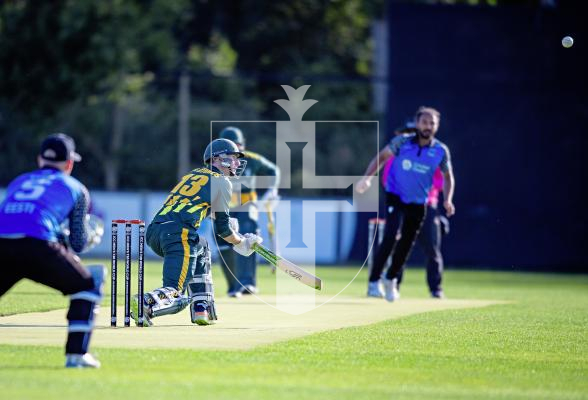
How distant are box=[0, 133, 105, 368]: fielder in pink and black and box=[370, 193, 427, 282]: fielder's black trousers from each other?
22.1 ft

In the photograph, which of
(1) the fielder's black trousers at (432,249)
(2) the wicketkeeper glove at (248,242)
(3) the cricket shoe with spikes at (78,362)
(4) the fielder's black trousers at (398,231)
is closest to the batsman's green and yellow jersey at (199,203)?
(2) the wicketkeeper glove at (248,242)

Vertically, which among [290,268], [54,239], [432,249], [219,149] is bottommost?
[432,249]

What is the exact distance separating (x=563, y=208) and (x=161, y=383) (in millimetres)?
20421

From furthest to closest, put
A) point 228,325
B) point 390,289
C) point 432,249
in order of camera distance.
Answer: point 432,249 → point 390,289 → point 228,325

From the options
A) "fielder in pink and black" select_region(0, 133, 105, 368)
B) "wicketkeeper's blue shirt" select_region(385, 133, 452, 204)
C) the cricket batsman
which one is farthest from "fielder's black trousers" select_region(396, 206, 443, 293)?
"fielder in pink and black" select_region(0, 133, 105, 368)

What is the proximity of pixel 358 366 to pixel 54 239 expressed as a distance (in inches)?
99.7

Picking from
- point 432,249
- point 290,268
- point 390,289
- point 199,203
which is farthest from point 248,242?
point 432,249

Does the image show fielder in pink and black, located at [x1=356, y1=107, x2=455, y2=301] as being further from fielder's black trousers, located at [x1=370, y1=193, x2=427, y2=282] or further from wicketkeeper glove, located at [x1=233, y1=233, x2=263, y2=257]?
wicketkeeper glove, located at [x1=233, y1=233, x2=263, y2=257]

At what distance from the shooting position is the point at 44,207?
8.55 metres

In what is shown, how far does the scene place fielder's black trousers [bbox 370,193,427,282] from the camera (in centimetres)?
1486

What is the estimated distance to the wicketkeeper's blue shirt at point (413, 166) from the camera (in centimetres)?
1490

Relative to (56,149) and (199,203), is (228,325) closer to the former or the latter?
(199,203)

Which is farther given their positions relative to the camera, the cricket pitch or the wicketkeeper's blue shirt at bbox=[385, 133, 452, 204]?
the wicketkeeper's blue shirt at bbox=[385, 133, 452, 204]

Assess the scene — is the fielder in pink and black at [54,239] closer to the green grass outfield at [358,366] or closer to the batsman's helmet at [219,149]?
the green grass outfield at [358,366]
